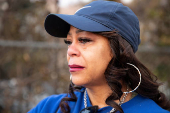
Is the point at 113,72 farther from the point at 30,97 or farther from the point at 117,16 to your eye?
the point at 30,97

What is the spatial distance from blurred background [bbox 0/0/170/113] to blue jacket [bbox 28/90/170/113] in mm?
2019

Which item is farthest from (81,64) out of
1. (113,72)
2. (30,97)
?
(30,97)

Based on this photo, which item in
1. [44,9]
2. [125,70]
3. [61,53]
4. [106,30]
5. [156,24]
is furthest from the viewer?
[156,24]

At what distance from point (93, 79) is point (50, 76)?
258 cm

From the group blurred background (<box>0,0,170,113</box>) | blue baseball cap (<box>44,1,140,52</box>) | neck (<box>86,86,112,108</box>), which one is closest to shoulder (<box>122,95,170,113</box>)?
neck (<box>86,86,112,108</box>)

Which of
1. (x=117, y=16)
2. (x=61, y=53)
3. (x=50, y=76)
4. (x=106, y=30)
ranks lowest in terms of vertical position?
(x=50, y=76)

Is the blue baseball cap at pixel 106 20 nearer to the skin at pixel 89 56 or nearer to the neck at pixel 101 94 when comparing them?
the skin at pixel 89 56

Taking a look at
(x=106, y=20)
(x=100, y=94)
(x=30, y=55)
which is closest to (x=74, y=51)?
(x=106, y=20)

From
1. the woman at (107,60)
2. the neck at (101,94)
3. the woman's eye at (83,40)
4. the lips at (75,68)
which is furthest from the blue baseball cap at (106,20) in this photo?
the neck at (101,94)

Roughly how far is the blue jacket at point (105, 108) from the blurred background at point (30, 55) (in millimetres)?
2019

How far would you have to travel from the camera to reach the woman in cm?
161

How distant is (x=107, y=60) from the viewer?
166 centimetres

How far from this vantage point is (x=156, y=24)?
220 inches

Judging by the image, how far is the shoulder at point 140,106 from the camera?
1653 millimetres
